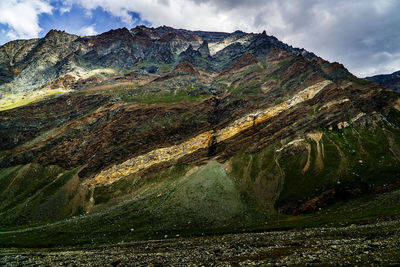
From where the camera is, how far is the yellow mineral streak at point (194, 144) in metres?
123

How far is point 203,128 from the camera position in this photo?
145 m

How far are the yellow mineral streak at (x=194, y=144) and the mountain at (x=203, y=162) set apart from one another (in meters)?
0.65

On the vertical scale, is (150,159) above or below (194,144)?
below

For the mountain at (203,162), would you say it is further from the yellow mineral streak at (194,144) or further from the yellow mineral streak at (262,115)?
the yellow mineral streak at (262,115)

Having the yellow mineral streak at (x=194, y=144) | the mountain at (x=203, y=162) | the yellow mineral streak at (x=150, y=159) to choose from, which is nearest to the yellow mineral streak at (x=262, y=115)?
the yellow mineral streak at (x=194, y=144)

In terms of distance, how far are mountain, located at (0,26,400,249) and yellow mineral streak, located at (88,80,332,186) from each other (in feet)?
2.13

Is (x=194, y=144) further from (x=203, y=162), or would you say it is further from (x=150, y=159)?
(x=150, y=159)

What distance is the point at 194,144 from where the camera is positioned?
440 ft

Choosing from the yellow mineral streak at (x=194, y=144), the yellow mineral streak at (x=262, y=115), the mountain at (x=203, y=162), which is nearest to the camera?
the mountain at (x=203, y=162)

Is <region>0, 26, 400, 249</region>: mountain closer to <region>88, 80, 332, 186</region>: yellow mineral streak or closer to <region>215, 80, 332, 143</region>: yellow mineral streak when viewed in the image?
<region>88, 80, 332, 186</region>: yellow mineral streak

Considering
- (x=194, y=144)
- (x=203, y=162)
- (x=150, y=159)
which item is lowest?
(x=203, y=162)

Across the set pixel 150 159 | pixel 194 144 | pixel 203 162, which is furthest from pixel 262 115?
pixel 150 159

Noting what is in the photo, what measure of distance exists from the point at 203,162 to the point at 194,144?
18.1 m

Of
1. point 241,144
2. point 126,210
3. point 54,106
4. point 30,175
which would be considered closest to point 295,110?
point 241,144
